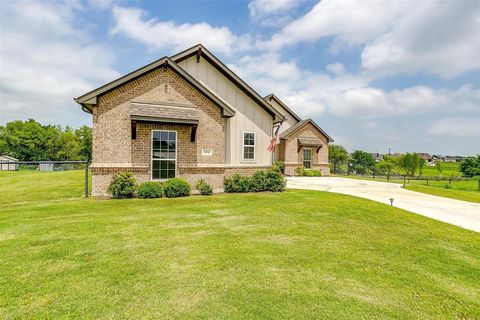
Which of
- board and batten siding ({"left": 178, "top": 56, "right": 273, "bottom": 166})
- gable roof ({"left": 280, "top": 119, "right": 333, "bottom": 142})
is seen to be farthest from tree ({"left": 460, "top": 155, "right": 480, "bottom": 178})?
board and batten siding ({"left": 178, "top": 56, "right": 273, "bottom": 166})

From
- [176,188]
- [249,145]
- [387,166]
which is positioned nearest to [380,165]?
[387,166]

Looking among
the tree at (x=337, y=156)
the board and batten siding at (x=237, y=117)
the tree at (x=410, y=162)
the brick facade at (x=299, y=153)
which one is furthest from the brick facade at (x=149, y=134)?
the tree at (x=410, y=162)

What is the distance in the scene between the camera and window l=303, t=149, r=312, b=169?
28344mm

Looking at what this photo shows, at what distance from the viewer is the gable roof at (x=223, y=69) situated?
49.6ft

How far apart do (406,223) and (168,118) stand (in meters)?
10.7

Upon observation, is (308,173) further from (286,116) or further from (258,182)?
(258,182)

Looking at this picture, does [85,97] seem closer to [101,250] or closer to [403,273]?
[101,250]

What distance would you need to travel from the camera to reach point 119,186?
11.5m

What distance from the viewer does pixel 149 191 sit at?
38.7 ft

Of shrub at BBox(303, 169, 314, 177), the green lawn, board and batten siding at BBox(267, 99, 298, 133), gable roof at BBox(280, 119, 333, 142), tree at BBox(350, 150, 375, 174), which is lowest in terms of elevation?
the green lawn

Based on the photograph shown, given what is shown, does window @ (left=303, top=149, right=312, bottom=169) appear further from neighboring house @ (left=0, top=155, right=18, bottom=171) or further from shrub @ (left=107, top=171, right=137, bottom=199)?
neighboring house @ (left=0, top=155, right=18, bottom=171)

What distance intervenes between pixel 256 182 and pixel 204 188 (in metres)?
3.16

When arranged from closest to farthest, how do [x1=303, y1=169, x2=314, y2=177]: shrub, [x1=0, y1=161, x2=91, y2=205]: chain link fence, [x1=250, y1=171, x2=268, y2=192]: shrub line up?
[x1=0, y1=161, x2=91, y2=205]: chain link fence
[x1=250, y1=171, x2=268, y2=192]: shrub
[x1=303, y1=169, x2=314, y2=177]: shrub

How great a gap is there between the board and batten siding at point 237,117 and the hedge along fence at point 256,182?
1.84 m
